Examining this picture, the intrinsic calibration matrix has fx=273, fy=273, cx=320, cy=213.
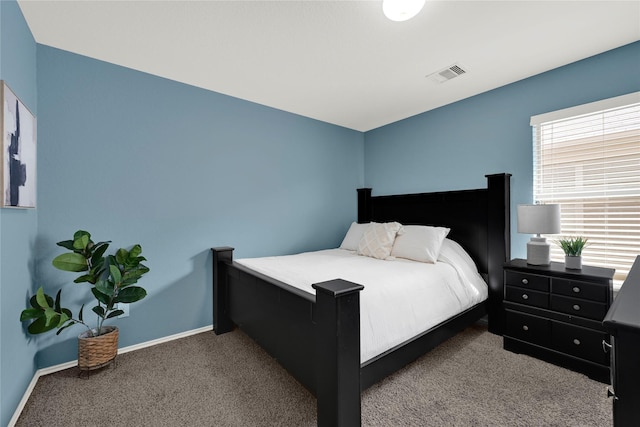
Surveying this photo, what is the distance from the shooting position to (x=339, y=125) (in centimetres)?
396

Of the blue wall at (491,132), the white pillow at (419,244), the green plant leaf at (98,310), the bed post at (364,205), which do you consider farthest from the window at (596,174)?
the green plant leaf at (98,310)

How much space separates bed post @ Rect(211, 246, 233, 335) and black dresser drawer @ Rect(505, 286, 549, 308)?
2554 millimetres

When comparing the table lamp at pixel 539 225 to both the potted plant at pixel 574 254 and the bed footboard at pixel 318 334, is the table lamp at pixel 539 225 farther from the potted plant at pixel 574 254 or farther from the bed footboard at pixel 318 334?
the bed footboard at pixel 318 334

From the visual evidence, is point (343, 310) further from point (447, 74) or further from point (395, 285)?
point (447, 74)

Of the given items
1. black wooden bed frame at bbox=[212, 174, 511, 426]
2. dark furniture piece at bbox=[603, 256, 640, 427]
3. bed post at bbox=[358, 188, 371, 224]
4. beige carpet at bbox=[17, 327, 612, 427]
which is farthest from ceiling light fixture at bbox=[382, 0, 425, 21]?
bed post at bbox=[358, 188, 371, 224]

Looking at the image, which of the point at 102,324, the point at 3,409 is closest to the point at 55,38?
the point at 102,324

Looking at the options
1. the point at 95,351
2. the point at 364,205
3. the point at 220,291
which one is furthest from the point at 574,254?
the point at 95,351

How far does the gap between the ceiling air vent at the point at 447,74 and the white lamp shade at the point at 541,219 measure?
4.37 ft

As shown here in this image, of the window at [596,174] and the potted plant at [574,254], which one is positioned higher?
the window at [596,174]

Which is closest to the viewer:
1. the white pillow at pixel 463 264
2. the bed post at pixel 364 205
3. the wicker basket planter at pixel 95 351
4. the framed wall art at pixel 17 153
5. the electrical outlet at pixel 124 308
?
the framed wall art at pixel 17 153

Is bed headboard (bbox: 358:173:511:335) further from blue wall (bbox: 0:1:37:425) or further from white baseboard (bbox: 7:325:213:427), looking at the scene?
blue wall (bbox: 0:1:37:425)

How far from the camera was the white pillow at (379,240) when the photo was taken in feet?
9.27

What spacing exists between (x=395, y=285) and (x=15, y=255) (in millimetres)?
2374

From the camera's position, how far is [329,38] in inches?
79.3
